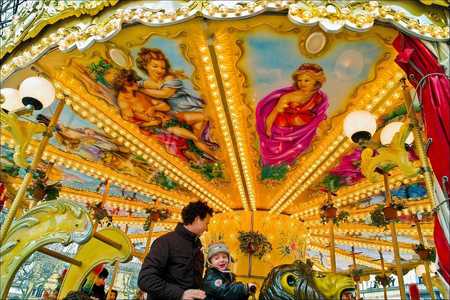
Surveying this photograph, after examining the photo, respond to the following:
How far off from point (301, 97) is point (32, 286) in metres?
16.8

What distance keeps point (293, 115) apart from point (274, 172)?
6.63 feet

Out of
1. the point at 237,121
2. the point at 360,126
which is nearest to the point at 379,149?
the point at 360,126

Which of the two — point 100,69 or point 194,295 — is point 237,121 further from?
point 194,295

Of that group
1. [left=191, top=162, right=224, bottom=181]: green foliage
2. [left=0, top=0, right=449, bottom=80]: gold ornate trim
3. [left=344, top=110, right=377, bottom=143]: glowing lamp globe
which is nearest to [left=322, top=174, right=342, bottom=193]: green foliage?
[left=191, top=162, right=224, bottom=181]: green foliage

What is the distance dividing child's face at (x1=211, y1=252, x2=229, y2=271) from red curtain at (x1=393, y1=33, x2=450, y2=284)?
1.61 metres

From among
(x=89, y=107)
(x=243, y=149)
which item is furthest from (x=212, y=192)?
(x=89, y=107)

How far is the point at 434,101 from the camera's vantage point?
2867mm

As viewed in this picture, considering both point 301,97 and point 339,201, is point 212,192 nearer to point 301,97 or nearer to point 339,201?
point 339,201

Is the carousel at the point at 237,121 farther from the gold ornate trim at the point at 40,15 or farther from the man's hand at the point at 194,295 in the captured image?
the man's hand at the point at 194,295

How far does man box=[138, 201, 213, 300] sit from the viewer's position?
2.07 m

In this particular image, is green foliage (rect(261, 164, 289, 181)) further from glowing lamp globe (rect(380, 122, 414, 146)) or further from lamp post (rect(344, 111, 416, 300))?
lamp post (rect(344, 111, 416, 300))

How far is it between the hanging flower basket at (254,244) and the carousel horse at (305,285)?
5849 millimetres

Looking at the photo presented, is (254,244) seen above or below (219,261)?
above

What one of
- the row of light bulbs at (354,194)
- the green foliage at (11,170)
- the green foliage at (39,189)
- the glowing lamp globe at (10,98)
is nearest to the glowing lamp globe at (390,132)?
the row of light bulbs at (354,194)
